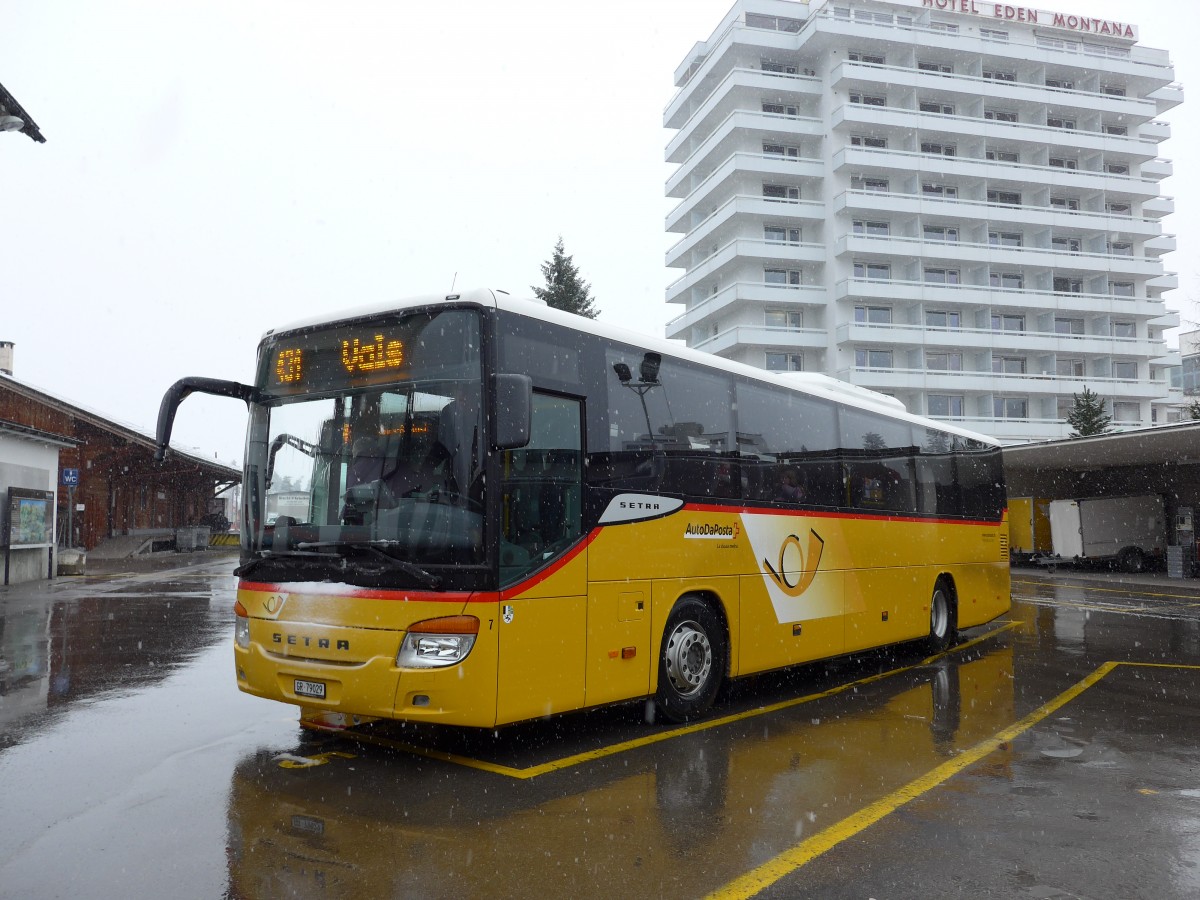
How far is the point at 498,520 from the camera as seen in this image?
5902 mm

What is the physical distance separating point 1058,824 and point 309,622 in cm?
477

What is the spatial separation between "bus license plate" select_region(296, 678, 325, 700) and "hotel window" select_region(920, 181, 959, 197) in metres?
63.0

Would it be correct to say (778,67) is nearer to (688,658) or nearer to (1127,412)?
(1127,412)

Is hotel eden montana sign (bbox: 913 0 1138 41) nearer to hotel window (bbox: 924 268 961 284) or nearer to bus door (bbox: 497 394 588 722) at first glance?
hotel window (bbox: 924 268 961 284)

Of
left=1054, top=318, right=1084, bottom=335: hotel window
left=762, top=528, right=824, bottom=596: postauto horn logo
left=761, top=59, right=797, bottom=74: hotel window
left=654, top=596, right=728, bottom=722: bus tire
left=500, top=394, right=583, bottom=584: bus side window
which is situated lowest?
left=654, top=596, right=728, bottom=722: bus tire

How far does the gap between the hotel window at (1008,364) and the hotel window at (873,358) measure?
8.01 m

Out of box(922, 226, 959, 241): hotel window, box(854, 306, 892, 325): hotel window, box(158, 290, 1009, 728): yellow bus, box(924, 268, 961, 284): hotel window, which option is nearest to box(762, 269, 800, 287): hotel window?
box(854, 306, 892, 325): hotel window

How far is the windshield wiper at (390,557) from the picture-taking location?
5730 millimetres

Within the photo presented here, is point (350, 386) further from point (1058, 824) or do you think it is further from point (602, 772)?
point (1058, 824)

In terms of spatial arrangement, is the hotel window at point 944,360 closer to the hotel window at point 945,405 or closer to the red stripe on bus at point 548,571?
the hotel window at point 945,405

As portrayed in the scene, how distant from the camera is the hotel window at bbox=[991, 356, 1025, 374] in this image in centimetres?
6081

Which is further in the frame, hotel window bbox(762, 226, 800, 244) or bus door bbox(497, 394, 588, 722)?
hotel window bbox(762, 226, 800, 244)

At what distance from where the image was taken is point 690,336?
6638cm

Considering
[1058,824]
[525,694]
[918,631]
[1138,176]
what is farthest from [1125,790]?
[1138,176]
